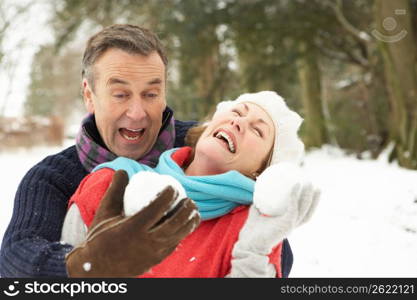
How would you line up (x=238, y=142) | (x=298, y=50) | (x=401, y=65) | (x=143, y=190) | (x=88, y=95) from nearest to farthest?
(x=143, y=190) → (x=238, y=142) → (x=88, y=95) → (x=401, y=65) → (x=298, y=50)

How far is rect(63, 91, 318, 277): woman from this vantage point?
1.46 m

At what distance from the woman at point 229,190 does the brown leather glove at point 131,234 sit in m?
0.26

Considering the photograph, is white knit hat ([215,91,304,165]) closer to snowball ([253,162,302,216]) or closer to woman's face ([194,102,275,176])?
woman's face ([194,102,275,176])

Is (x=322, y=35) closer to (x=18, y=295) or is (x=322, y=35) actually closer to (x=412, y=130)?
(x=412, y=130)

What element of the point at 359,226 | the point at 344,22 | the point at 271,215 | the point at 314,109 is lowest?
the point at 359,226

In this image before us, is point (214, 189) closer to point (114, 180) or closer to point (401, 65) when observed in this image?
point (114, 180)

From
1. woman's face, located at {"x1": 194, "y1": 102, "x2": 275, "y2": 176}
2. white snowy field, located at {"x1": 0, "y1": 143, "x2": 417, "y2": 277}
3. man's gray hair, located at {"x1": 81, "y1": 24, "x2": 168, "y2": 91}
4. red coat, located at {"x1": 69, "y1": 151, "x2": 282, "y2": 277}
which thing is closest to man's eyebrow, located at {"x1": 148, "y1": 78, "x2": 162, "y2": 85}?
man's gray hair, located at {"x1": 81, "y1": 24, "x2": 168, "y2": 91}

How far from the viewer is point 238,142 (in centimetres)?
176

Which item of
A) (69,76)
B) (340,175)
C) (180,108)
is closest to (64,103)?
(69,76)

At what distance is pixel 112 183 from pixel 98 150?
1.99ft

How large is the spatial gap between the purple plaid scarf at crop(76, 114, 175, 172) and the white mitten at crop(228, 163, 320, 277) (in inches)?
25.1

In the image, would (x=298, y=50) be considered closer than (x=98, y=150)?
No

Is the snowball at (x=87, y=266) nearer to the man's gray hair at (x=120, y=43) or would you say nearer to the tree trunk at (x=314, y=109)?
the man's gray hair at (x=120, y=43)


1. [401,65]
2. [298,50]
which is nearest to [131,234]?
[401,65]
